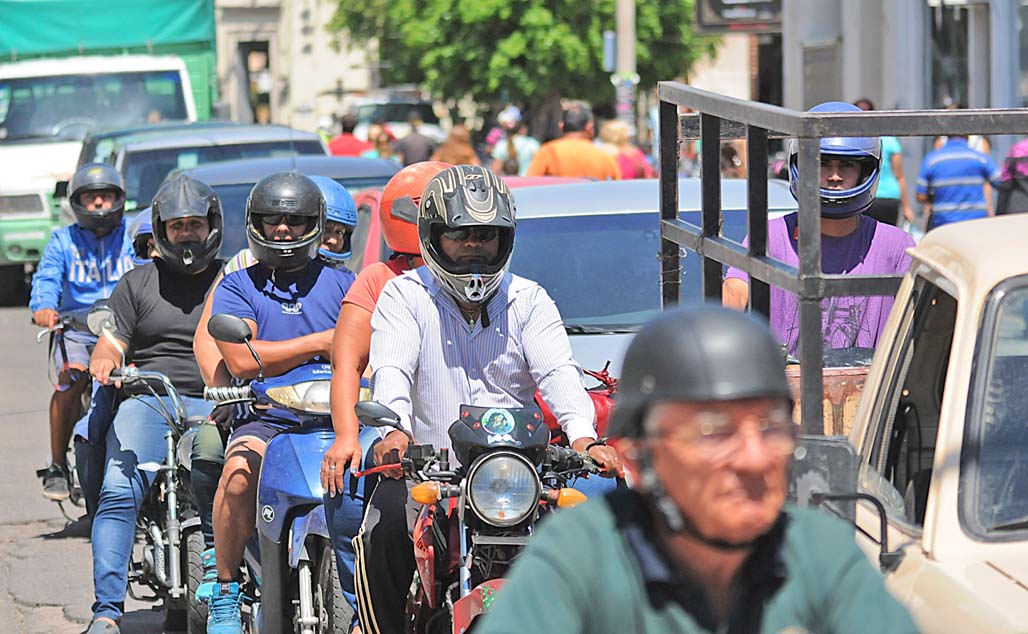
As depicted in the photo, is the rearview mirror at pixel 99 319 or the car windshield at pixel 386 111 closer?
the rearview mirror at pixel 99 319

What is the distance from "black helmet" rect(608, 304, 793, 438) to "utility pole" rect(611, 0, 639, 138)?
18499mm

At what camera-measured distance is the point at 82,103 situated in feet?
67.9

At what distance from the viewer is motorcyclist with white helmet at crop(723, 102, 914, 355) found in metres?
4.91

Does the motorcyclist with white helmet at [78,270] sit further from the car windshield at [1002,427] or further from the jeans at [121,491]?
the car windshield at [1002,427]

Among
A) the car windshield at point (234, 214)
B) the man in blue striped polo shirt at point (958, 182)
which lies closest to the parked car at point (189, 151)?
the car windshield at point (234, 214)

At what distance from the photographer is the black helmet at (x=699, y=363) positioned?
2.23 metres

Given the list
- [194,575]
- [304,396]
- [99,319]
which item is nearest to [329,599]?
[304,396]

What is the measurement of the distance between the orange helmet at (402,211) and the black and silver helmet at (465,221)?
0.71 meters

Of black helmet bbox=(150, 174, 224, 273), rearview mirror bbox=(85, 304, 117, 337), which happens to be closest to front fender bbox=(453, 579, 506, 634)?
rearview mirror bbox=(85, 304, 117, 337)

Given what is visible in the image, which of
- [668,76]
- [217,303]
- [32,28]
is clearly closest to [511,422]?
[217,303]

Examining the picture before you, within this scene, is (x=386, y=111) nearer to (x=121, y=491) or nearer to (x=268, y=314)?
(x=121, y=491)

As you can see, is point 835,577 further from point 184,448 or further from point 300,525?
point 184,448

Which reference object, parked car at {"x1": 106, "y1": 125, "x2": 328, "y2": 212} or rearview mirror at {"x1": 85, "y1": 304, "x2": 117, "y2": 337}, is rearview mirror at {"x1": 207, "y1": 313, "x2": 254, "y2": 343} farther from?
parked car at {"x1": 106, "y1": 125, "x2": 328, "y2": 212}

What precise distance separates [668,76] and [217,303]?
29728 mm
